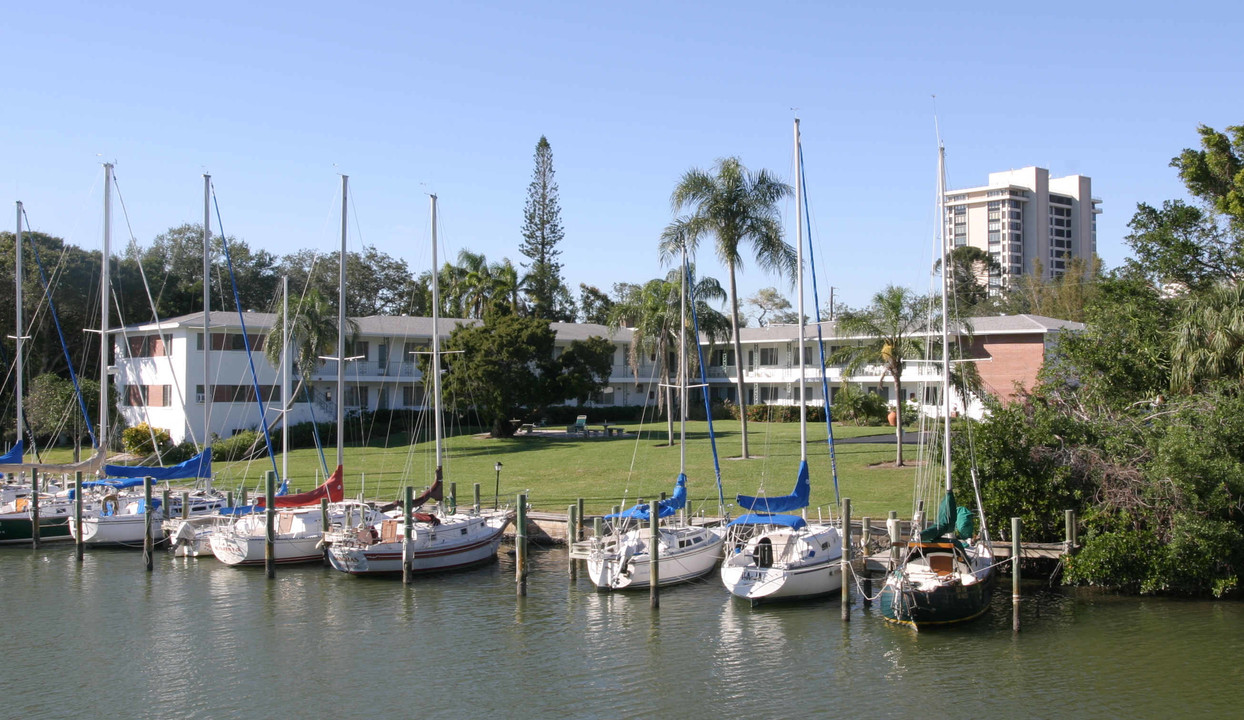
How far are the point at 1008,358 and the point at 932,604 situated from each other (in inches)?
1524

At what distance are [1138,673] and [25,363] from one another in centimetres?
6554

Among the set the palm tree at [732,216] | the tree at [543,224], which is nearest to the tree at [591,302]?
the tree at [543,224]

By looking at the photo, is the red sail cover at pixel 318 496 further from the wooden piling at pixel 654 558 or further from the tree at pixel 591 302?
the tree at pixel 591 302

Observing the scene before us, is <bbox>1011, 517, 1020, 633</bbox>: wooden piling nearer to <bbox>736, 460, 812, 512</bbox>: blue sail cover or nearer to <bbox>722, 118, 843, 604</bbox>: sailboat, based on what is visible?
<bbox>722, 118, 843, 604</bbox>: sailboat

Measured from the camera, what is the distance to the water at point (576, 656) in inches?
772

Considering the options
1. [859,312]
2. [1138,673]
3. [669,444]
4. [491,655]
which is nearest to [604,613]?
[491,655]

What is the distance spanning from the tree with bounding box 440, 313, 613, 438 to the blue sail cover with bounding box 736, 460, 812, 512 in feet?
89.4

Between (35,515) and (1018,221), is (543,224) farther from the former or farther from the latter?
(1018,221)

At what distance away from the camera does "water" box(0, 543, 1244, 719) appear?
64.3 ft

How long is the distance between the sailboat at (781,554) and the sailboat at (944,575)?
2.29 meters

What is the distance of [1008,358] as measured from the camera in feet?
194

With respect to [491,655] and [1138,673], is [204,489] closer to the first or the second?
[491,655]

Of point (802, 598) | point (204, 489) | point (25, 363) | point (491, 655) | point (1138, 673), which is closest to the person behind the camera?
point (1138, 673)

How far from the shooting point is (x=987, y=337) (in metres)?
60.2
